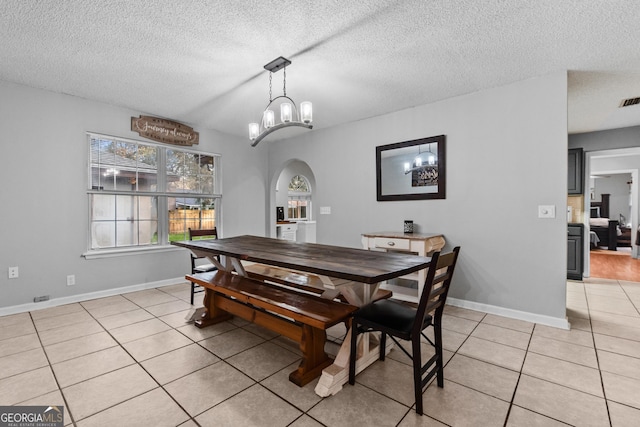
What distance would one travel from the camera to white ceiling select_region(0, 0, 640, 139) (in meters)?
2.00

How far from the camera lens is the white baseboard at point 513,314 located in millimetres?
2841

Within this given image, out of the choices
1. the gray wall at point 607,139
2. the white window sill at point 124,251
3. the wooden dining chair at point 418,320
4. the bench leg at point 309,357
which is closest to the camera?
the wooden dining chair at point 418,320

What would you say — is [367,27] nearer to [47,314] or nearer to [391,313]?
[391,313]

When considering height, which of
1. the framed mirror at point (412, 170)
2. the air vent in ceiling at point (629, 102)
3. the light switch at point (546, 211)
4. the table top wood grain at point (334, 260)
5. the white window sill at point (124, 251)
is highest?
the air vent in ceiling at point (629, 102)

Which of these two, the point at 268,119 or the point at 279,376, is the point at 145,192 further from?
the point at 279,376

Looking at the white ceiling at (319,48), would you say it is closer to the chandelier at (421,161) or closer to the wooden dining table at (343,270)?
the chandelier at (421,161)

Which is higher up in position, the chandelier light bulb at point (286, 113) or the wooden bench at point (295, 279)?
the chandelier light bulb at point (286, 113)

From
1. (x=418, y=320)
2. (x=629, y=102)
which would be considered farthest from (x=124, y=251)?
(x=629, y=102)

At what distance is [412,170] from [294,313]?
8.70 ft

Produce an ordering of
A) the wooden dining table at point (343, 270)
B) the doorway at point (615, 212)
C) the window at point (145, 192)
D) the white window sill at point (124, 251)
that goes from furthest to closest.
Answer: the doorway at point (615, 212)
the window at point (145, 192)
the white window sill at point (124, 251)
the wooden dining table at point (343, 270)

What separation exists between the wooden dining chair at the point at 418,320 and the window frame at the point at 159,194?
341 cm

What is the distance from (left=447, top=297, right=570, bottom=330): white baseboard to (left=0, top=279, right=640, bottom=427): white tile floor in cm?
10

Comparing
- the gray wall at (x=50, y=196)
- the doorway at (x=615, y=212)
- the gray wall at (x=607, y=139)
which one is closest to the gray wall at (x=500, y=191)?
the doorway at (x=615, y=212)

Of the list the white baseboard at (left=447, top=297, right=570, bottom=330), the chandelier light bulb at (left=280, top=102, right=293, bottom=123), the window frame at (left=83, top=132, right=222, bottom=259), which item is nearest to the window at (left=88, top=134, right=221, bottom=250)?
the window frame at (left=83, top=132, right=222, bottom=259)
